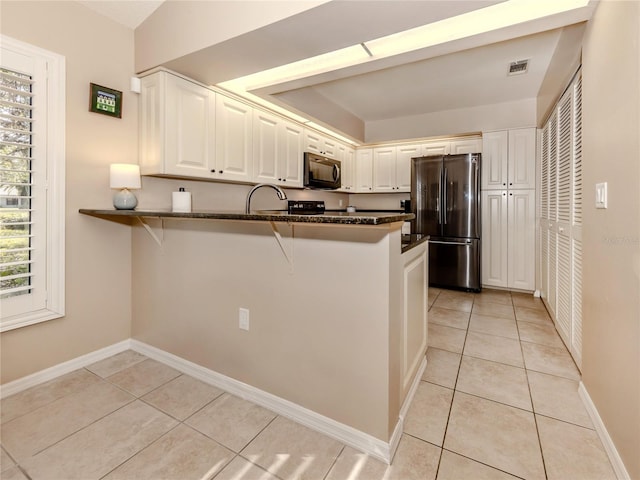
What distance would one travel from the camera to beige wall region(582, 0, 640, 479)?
1.16m

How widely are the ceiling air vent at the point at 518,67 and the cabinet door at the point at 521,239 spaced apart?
56.7 inches

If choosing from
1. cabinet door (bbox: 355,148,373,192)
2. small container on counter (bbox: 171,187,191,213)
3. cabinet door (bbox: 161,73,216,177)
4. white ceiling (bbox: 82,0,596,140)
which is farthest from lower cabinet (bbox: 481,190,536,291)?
small container on counter (bbox: 171,187,191,213)

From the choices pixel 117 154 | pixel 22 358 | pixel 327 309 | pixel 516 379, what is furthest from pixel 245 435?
pixel 117 154

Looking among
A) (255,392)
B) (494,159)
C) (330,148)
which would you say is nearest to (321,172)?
(330,148)

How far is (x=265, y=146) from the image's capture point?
10.9 ft

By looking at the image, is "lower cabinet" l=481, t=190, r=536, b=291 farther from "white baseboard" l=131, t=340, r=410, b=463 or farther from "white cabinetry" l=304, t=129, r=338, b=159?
"white baseboard" l=131, t=340, r=410, b=463

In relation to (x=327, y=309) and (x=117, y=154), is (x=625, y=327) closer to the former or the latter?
(x=327, y=309)

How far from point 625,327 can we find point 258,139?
9.94ft

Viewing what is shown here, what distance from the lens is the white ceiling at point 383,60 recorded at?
5.67ft

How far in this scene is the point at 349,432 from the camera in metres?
1.48

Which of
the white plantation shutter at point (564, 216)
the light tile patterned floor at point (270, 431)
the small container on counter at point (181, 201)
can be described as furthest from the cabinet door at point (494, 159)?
Answer: the small container on counter at point (181, 201)

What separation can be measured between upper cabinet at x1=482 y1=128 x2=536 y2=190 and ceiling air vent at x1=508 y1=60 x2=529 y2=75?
96cm

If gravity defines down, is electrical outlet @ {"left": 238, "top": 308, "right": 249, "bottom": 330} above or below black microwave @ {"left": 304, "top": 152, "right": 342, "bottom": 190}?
below

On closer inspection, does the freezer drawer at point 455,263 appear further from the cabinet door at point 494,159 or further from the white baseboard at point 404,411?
the white baseboard at point 404,411
